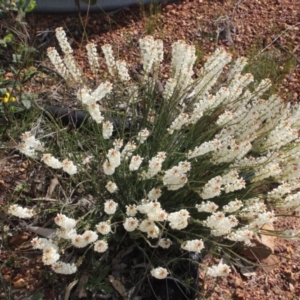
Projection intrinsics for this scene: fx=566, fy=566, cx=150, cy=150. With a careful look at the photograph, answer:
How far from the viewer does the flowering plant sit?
1.91 meters

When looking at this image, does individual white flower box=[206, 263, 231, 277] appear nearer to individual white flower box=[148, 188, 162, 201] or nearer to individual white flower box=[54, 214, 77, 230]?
individual white flower box=[148, 188, 162, 201]

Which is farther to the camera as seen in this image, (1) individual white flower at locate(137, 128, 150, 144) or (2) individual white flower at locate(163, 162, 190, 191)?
(1) individual white flower at locate(137, 128, 150, 144)

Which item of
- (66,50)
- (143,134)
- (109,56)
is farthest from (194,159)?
(66,50)

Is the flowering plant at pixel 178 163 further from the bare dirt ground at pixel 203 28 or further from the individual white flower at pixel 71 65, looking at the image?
the bare dirt ground at pixel 203 28

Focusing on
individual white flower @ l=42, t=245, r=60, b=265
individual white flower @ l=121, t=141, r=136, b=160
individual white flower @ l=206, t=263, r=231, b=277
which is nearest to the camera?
individual white flower @ l=42, t=245, r=60, b=265

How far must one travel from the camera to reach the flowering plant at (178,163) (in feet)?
6.25

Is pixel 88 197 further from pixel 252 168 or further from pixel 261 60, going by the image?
pixel 261 60

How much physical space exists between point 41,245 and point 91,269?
439 millimetres

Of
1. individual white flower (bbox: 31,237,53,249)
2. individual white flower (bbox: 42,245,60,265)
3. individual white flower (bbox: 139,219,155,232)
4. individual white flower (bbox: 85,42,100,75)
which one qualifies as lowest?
individual white flower (bbox: 31,237,53,249)

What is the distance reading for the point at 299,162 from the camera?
2109 mm

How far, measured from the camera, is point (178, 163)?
217cm

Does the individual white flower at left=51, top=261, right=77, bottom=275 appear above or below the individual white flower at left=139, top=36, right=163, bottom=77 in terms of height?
below

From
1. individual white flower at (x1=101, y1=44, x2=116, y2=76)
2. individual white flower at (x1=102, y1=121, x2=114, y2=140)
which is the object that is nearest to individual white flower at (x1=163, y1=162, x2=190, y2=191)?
individual white flower at (x1=102, y1=121, x2=114, y2=140)

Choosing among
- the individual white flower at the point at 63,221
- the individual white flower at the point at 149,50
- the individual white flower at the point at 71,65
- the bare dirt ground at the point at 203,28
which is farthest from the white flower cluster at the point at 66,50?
the bare dirt ground at the point at 203,28
